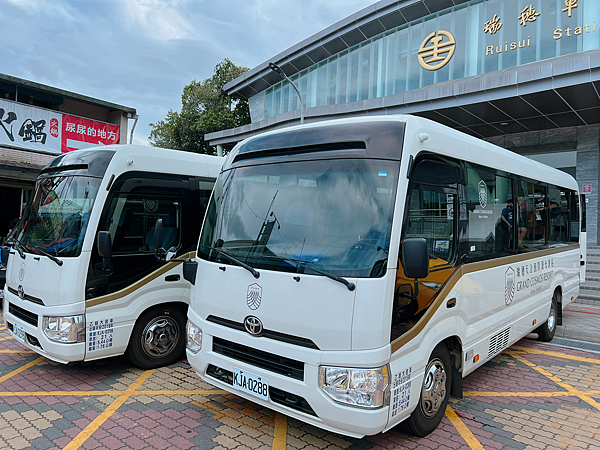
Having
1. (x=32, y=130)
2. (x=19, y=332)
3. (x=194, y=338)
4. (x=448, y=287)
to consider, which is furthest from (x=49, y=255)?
(x=32, y=130)

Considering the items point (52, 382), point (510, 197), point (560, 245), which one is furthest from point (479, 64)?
point (52, 382)

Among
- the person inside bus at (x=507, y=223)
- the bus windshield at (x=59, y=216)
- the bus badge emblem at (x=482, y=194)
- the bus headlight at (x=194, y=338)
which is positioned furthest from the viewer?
the person inside bus at (x=507, y=223)

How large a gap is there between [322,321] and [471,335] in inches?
80.6

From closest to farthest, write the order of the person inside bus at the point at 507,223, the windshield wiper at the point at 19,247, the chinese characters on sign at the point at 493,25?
the person inside bus at the point at 507,223 → the windshield wiper at the point at 19,247 → the chinese characters on sign at the point at 493,25

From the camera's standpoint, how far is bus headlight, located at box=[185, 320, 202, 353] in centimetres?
389

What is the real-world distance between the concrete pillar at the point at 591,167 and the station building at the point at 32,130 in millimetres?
19240

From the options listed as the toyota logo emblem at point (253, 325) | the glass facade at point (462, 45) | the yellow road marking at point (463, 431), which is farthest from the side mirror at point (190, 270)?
the glass facade at point (462, 45)

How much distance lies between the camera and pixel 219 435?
3742 mm

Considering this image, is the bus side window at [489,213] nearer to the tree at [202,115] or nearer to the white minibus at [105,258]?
the white minibus at [105,258]

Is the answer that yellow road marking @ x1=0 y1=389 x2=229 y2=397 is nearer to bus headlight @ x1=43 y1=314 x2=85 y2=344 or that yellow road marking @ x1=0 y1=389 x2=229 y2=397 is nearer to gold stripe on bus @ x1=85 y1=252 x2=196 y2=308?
bus headlight @ x1=43 y1=314 x2=85 y2=344

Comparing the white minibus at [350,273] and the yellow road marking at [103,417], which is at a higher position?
the white minibus at [350,273]

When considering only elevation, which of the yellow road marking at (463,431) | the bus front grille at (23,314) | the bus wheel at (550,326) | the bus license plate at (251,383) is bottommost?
the yellow road marking at (463,431)

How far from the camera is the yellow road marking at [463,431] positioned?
12.1 ft

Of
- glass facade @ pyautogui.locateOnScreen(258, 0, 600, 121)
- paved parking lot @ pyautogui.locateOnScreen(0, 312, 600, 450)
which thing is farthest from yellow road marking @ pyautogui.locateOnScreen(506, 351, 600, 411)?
glass facade @ pyautogui.locateOnScreen(258, 0, 600, 121)
